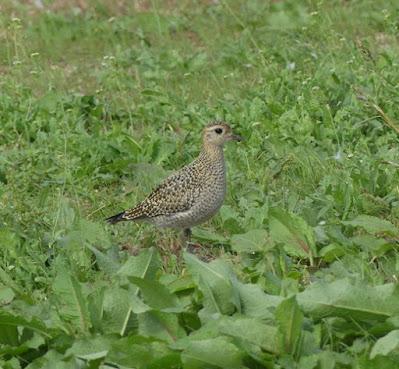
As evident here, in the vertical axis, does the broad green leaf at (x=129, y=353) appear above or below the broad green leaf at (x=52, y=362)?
above

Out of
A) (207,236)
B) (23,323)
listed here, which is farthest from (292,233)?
(23,323)

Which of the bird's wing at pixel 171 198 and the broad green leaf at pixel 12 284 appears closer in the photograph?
the broad green leaf at pixel 12 284

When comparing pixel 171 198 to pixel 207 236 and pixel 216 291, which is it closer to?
pixel 207 236

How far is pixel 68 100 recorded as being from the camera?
38.9 feet

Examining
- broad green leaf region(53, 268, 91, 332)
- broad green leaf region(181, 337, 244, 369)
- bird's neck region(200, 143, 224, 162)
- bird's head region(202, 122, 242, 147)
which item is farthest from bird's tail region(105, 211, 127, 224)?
broad green leaf region(181, 337, 244, 369)

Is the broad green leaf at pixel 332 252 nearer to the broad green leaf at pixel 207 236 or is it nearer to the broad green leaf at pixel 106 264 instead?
the broad green leaf at pixel 207 236

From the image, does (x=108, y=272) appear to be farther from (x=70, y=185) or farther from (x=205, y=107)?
(x=205, y=107)

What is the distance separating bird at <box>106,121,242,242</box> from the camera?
353 inches

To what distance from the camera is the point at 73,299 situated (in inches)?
272

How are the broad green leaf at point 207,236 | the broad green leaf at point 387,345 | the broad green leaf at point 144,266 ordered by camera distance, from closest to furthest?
1. the broad green leaf at point 387,345
2. the broad green leaf at point 144,266
3. the broad green leaf at point 207,236

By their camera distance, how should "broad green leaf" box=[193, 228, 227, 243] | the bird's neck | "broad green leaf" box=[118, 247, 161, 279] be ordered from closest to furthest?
"broad green leaf" box=[118, 247, 161, 279] < "broad green leaf" box=[193, 228, 227, 243] < the bird's neck

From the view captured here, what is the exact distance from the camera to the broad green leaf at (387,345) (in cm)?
618

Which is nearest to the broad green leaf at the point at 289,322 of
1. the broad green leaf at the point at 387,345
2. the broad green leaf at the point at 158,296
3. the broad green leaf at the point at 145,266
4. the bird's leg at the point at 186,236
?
the broad green leaf at the point at 387,345

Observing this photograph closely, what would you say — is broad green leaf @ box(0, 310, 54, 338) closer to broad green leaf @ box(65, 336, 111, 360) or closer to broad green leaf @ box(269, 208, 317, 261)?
broad green leaf @ box(65, 336, 111, 360)
